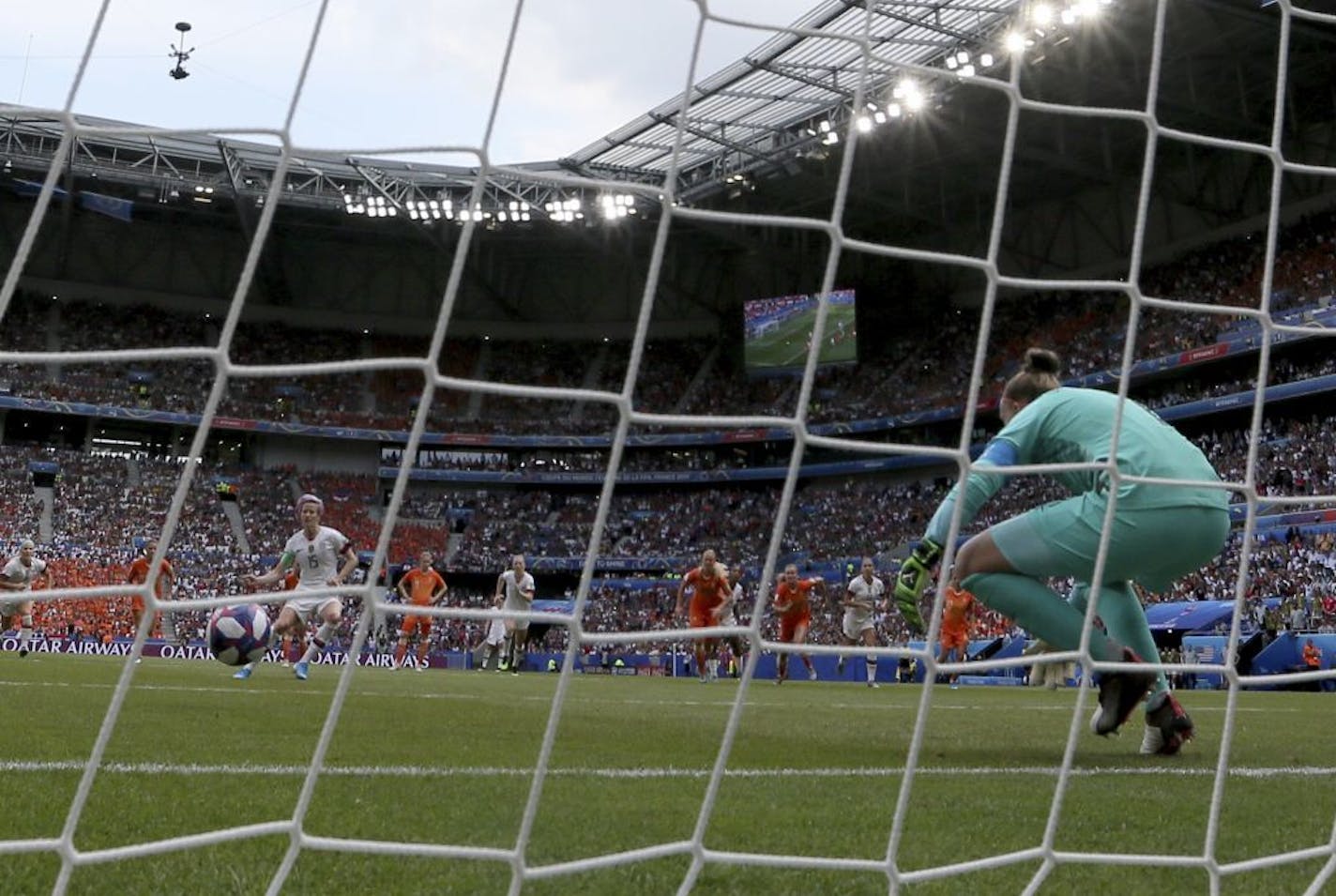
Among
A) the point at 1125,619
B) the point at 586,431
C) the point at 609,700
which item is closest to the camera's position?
the point at 1125,619

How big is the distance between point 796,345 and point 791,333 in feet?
1.12

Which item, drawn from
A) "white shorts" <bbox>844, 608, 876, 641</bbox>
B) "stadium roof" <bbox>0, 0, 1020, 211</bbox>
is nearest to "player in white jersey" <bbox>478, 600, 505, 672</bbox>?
"white shorts" <bbox>844, 608, 876, 641</bbox>

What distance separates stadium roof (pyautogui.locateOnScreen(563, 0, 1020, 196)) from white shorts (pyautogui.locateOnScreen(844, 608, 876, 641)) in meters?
8.14

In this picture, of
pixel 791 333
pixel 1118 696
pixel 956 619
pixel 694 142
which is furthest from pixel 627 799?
pixel 791 333

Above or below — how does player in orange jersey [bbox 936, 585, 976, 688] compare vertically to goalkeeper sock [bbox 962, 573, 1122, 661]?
below

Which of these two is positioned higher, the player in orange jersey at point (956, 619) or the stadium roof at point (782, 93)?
the stadium roof at point (782, 93)

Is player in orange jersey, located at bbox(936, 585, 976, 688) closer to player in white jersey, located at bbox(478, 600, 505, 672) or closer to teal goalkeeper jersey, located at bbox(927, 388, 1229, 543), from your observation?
player in white jersey, located at bbox(478, 600, 505, 672)

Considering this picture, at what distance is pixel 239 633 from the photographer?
22.9 feet

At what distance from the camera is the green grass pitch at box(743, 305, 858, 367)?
2794 cm

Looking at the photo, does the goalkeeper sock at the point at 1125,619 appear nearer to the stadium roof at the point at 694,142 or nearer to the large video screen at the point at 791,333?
the stadium roof at the point at 694,142

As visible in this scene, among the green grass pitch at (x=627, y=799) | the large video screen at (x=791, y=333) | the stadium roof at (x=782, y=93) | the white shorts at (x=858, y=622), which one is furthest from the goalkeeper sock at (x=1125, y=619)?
the large video screen at (x=791, y=333)

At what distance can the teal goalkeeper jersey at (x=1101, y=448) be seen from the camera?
3545mm

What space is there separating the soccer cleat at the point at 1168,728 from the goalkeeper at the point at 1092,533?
0.45 ft

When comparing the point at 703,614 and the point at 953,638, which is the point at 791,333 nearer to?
the point at 953,638
